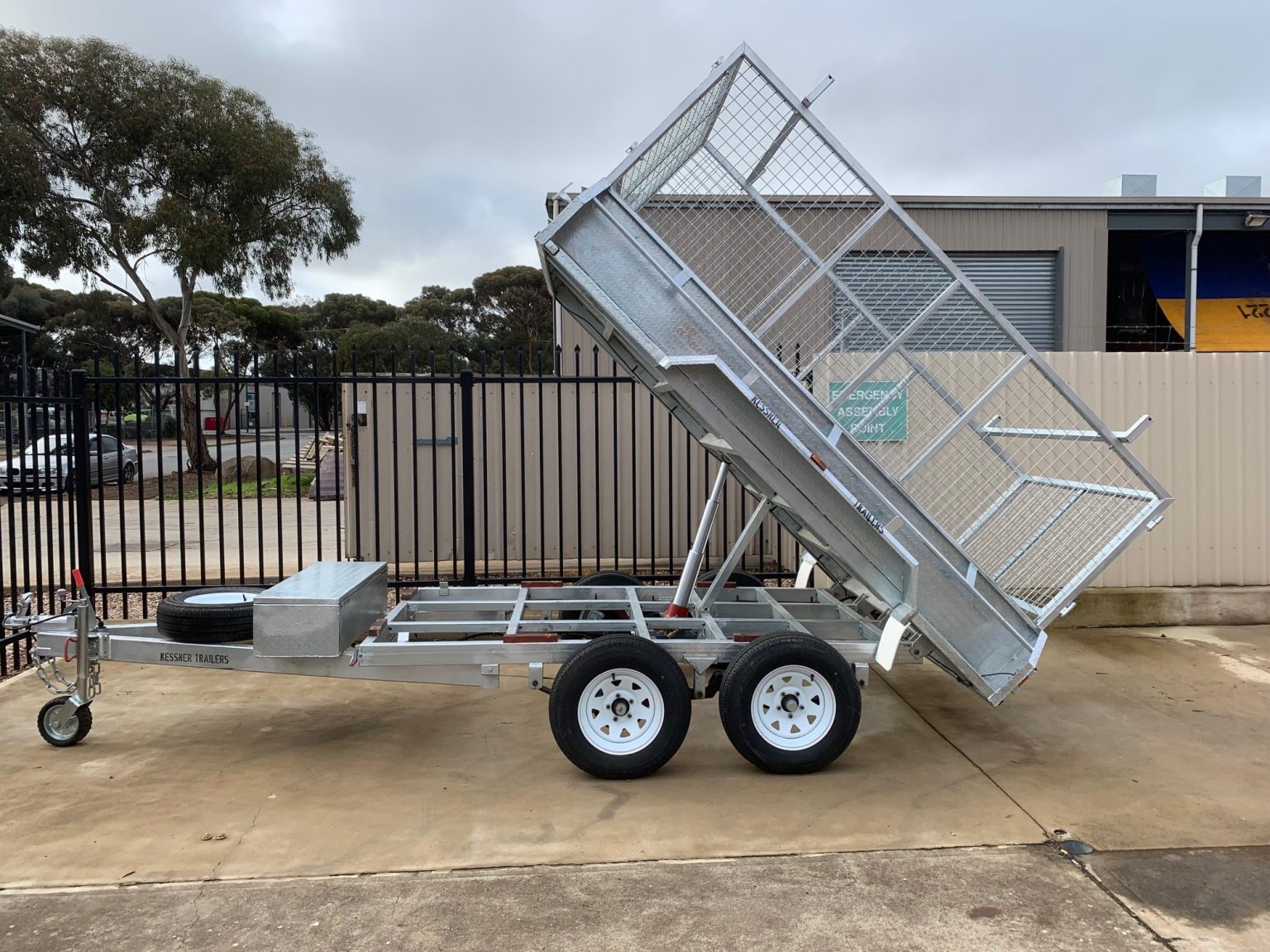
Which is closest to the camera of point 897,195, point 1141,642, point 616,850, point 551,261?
point 616,850

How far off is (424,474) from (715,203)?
215 inches

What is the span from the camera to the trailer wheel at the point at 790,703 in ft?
15.2

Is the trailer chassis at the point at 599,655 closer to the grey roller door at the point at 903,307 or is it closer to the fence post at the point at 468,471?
the grey roller door at the point at 903,307

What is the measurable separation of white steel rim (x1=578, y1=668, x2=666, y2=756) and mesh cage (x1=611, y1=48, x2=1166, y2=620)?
1.66 m

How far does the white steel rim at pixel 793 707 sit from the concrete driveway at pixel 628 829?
22 cm

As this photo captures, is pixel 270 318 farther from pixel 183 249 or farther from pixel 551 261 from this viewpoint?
pixel 551 261

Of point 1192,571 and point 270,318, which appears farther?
point 270,318

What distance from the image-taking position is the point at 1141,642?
7.48 m

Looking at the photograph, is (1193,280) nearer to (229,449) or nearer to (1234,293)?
(1234,293)

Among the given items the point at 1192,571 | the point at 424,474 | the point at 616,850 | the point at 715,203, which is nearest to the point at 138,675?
the point at 424,474

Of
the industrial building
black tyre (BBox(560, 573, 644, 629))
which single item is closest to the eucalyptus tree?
the industrial building

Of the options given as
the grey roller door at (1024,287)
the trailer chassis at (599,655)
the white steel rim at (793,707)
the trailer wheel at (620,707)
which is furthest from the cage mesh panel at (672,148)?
the grey roller door at (1024,287)

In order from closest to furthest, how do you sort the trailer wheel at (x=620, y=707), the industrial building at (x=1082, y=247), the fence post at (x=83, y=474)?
the trailer wheel at (x=620, y=707), the fence post at (x=83, y=474), the industrial building at (x=1082, y=247)

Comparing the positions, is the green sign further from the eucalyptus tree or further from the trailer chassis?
the eucalyptus tree
